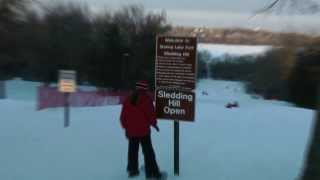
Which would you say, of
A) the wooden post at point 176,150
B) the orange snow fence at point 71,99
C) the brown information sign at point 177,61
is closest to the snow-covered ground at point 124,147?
the wooden post at point 176,150

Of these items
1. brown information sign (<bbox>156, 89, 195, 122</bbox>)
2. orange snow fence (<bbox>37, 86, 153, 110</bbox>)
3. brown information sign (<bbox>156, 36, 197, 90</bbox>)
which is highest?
brown information sign (<bbox>156, 36, 197, 90</bbox>)

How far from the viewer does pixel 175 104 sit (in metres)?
11.2

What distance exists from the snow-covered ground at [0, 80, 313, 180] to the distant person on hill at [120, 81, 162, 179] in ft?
1.88

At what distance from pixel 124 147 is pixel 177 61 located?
3568 millimetres

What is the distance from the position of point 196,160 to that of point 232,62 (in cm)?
10562

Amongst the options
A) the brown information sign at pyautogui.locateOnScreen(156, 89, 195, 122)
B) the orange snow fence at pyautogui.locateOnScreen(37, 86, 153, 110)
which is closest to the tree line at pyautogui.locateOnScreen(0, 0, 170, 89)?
the orange snow fence at pyautogui.locateOnScreen(37, 86, 153, 110)

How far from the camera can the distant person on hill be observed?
1063cm

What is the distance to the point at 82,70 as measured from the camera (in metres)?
69.4

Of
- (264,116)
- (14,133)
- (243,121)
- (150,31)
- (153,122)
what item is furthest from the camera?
(150,31)

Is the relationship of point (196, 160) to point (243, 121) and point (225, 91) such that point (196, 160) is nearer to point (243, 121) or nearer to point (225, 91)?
point (243, 121)

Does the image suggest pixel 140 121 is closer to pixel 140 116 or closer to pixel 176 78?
pixel 140 116

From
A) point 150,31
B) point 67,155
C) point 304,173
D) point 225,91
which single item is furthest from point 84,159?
point 225,91

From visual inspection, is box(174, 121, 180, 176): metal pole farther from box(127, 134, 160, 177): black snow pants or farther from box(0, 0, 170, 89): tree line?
box(0, 0, 170, 89): tree line

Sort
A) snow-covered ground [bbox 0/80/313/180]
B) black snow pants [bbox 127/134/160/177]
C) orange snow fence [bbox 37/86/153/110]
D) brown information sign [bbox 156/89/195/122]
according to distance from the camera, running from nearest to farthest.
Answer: black snow pants [bbox 127/134/160/177] → brown information sign [bbox 156/89/195/122] → snow-covered ground [bbox 0/80/313/180] → orange snow fence [bbox 37/86/153/110]
